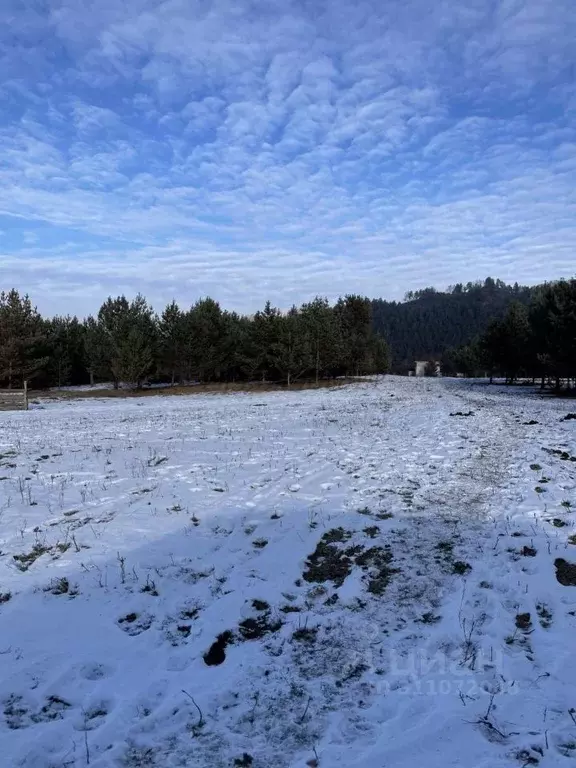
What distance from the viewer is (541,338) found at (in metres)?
36.6

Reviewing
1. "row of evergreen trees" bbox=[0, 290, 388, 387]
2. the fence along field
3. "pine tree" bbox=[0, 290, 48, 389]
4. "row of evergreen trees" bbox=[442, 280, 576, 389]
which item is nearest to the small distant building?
"row of evergreen trees" bbox=[442, 280, 576, 389]

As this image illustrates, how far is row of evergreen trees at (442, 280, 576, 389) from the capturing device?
99.4 ft

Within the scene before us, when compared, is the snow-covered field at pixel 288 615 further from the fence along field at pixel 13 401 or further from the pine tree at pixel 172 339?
the pine tree at pixel 172 339

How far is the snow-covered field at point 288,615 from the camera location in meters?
3.54

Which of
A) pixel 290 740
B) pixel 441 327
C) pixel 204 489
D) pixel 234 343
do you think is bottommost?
pixel 290 740

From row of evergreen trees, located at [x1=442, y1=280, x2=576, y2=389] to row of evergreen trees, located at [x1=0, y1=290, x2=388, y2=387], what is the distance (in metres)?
16.1

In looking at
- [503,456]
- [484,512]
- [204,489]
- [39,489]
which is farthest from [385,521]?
[39,489]

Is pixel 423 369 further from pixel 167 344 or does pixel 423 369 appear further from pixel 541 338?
pixel 167 344

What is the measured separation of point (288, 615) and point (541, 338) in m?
38.0

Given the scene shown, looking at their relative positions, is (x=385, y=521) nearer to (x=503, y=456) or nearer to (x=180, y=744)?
(x=180, y=744)

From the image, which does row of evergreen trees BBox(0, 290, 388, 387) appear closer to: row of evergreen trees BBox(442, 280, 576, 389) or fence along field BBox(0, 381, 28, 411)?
fence along field BBox(0, 381, 28, 411)

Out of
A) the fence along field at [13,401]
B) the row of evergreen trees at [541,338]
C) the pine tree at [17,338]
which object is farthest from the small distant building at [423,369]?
the fence along field at [13,401]

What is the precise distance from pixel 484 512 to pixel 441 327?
184 meters

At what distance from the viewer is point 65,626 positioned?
5.04 metres
